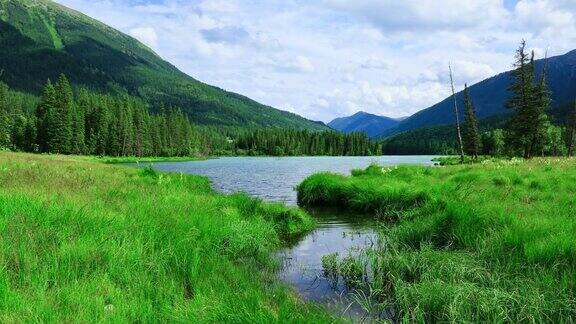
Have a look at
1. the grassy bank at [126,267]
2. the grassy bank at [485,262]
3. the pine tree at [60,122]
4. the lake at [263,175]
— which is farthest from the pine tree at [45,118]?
the grassy bank at [485,262]

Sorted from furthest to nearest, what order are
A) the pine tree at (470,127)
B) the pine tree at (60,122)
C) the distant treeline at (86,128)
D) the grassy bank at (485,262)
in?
the distant treeline at (86,128) < the pine tree at (60,122) < the pine tree at (470,127) < the grassy bank at (485,262)

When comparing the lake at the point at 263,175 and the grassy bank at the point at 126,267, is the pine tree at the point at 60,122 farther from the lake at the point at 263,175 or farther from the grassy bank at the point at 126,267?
the grassy bank at the point at 126,267

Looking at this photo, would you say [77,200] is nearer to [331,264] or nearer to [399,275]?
[331,264]

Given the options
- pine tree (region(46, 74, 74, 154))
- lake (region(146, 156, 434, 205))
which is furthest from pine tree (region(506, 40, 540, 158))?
pine tree (region(46, 74, 74, 154))

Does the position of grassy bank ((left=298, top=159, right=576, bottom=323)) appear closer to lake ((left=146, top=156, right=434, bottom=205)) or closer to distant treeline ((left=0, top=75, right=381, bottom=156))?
lake ((left=146, top=156, right=434, bottom=205))

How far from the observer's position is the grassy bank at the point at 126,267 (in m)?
5.78

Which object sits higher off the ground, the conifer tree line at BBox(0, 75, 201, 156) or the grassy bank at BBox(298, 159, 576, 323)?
the conifer tree line at BBox(0, 75, 201, 156)

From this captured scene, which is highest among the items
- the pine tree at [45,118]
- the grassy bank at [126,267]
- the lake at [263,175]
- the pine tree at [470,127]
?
the pine tree at [45,118]

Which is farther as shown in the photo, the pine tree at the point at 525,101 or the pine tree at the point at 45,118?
the pine tree at the point at 45,118

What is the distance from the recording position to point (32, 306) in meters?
5.38

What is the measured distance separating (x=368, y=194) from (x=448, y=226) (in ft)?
35.3

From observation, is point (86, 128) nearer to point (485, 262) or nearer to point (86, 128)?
point (86, 128)

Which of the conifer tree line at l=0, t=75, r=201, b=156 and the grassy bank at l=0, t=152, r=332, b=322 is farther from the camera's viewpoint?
the conifer tree line at l=0, t=75, r=201, b=156

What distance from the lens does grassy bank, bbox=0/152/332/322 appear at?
5777 millimetres
